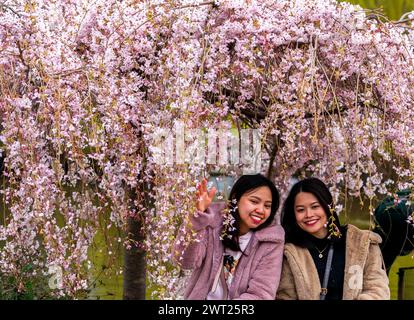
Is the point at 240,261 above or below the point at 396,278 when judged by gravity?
above

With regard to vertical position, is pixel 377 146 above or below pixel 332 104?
below

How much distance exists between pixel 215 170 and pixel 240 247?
46 centimetres

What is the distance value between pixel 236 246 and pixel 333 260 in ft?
1.28

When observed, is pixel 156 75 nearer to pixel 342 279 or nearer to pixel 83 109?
pixel 83 109

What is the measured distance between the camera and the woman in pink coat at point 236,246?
2482 mm

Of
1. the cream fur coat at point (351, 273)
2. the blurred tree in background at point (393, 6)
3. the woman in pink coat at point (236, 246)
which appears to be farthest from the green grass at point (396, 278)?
the blurred tree in background at point (393, 6)

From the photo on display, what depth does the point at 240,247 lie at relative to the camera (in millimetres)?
2574

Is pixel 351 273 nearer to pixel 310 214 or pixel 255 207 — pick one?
pixel 310 214

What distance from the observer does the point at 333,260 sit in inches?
101

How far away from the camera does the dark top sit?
2510 millimetres

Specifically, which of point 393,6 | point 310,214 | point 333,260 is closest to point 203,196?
point 310,214

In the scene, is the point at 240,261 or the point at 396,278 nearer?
the point at 240,261

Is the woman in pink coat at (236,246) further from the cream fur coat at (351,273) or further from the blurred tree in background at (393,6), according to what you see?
the blurred tree in background at (393,6)
